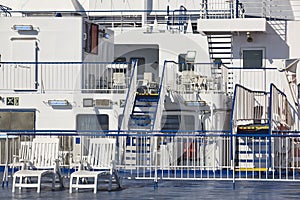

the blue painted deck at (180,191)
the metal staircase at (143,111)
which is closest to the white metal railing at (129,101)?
the metal staircase at (143,111)

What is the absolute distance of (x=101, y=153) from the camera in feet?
60.6

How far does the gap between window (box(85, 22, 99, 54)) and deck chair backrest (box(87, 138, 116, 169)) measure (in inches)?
346

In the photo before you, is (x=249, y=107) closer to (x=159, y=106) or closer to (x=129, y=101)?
(x=159, y=106)

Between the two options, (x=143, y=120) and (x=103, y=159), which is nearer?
(x=103, y=159)

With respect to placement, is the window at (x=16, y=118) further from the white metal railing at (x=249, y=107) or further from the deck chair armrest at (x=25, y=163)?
the deck chair armrest at (x=25, y=163)

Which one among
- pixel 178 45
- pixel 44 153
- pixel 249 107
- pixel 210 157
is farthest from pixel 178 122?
pixel 44 153

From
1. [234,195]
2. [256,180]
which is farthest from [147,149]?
[234,195]

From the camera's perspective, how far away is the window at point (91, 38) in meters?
27.1

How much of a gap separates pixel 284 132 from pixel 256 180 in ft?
13.8

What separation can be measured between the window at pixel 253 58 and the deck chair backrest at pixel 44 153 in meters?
11.0

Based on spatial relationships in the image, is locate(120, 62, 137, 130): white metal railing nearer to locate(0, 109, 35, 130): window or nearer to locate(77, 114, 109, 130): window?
locate(77, 114, 109, 130): window

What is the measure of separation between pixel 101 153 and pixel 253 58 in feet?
36.0

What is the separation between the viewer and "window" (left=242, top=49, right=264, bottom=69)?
28234mm

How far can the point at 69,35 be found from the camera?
88.0 ft
